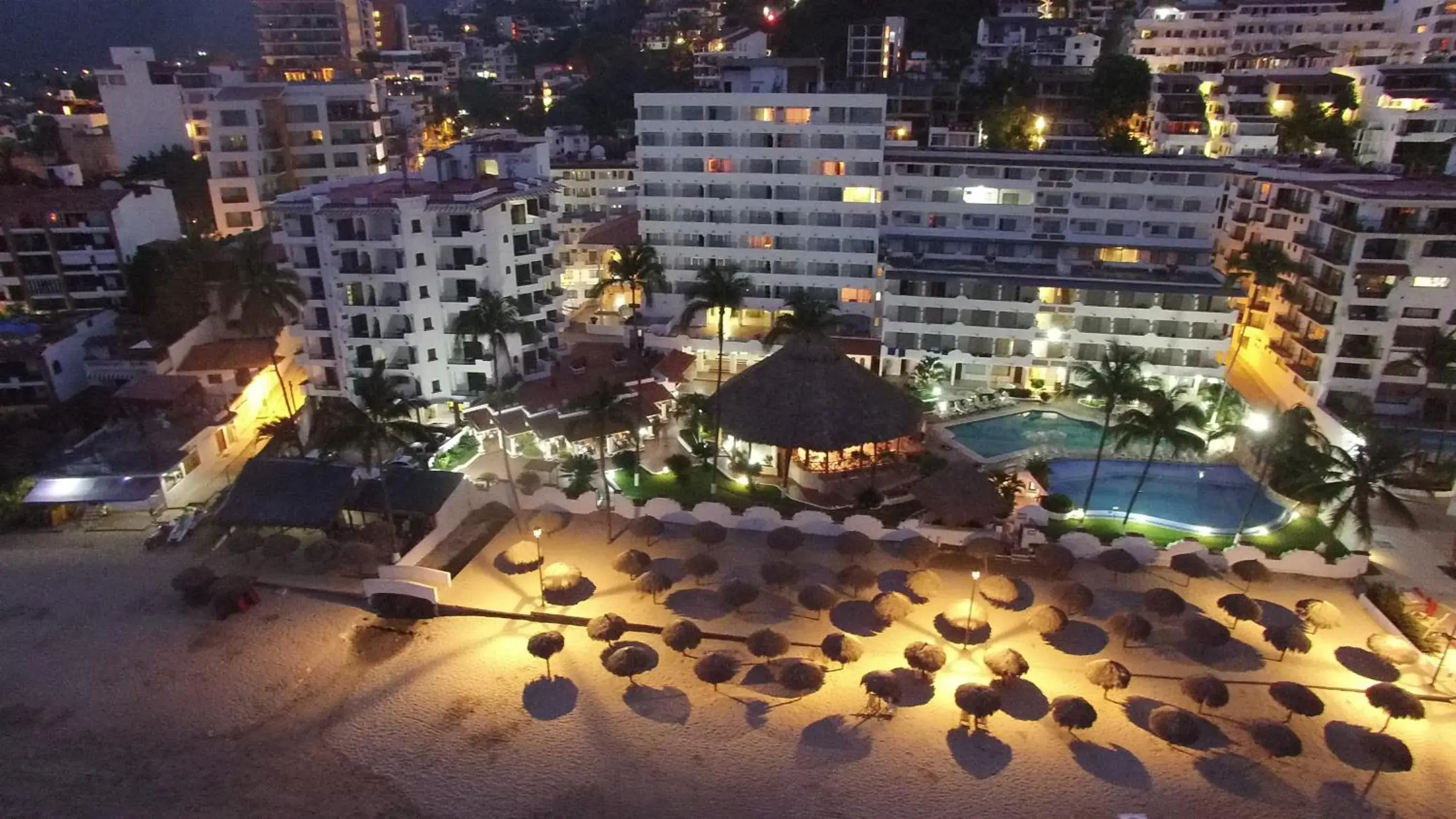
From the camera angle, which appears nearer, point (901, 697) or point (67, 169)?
point (901, 697)

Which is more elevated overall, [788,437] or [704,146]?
[704,146]

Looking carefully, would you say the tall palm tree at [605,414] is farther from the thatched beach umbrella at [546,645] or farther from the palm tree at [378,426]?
the thatched beach umbrella at [546,645]

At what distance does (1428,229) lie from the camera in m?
50.1

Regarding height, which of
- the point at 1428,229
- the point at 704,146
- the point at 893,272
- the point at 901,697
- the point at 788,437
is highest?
the point at 704,146

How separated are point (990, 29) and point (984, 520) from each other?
9933cm

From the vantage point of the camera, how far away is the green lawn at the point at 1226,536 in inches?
1612

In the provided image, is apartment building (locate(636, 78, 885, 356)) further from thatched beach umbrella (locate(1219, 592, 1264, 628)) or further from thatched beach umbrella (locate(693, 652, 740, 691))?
thatched beach umbrella (locate(1219, 592, 1264, 628))

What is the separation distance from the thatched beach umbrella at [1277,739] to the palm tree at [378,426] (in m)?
36.9

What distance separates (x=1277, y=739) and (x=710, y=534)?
23382mm

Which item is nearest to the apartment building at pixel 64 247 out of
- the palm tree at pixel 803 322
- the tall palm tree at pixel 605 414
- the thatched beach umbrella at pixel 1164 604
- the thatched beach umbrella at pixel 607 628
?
the tall palm tree at pixel 605 414

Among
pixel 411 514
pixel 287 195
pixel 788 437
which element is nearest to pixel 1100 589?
pixel 788 437

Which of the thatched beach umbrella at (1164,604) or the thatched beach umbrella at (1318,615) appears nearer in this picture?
the thatched beach umbrella at (1318,615)

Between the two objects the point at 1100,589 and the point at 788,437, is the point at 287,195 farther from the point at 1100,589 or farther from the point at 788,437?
the point at 1100,589

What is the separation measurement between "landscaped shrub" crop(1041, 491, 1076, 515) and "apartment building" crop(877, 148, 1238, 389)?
1742 centimetres
